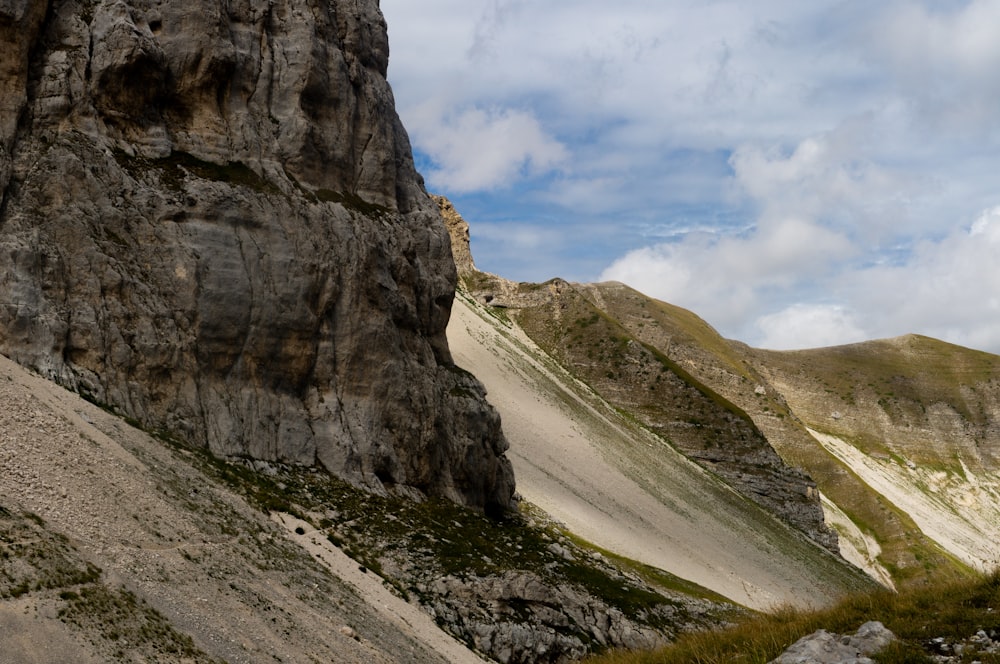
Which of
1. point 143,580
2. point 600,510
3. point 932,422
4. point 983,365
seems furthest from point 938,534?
point 143,580

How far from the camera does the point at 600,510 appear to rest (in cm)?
5388

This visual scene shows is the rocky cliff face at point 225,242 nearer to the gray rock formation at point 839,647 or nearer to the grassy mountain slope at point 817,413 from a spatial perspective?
the gray rock formation at point 839,647

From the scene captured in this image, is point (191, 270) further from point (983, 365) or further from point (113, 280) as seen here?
point (983, 365)

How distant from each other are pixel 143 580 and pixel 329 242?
57.8 ft

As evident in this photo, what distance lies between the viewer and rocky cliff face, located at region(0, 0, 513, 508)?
2755cm

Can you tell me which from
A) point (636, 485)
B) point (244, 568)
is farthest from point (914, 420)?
point (244, 568)

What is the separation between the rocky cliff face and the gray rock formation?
67.3 feet

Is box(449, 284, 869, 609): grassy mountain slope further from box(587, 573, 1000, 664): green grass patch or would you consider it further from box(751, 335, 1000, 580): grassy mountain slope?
box(751, 335, 1000, 580): grassy mountain slope

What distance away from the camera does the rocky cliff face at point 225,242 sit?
27547 millimetres

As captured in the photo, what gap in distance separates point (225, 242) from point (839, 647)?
80.5 ft

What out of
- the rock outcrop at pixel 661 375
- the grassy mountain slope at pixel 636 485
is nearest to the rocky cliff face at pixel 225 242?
the grassy mountain slope at pixel 636 485

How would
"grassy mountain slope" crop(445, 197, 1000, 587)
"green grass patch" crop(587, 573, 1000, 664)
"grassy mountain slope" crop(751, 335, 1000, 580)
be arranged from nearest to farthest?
1. "green grass patch" crop(587, 573, 1000, 664)
2. "grassy mountain slope" crop(445, 197, 1000, 587)
3. "grassy mountain slope" crop(751, 335, 1000, 580)

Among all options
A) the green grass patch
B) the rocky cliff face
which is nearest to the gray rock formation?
the green grass patch

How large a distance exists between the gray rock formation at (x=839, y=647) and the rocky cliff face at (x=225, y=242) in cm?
2052
